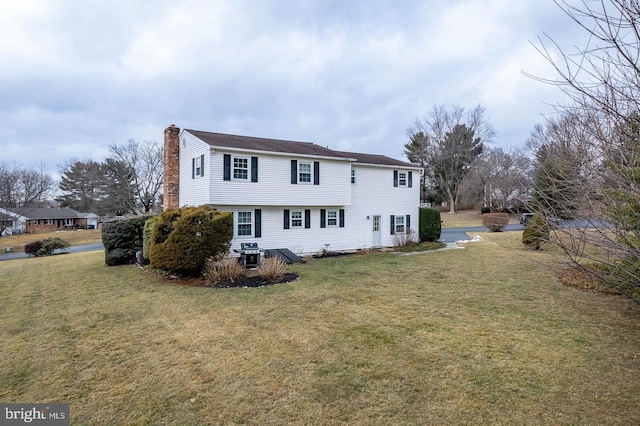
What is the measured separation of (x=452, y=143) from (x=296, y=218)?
3627 cm

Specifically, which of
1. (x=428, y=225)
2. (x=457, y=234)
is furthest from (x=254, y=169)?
(x=457, y=234)

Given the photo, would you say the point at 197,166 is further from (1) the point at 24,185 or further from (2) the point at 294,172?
(1) the point at 24,185

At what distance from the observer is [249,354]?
5.05m

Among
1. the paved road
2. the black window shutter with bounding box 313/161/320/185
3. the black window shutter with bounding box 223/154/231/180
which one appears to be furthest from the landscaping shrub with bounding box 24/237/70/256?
the paved road

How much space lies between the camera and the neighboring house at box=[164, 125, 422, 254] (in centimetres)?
1440

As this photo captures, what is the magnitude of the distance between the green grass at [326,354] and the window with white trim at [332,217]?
8.04 metres

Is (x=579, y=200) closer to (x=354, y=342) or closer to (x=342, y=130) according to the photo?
(x=354, y=342)

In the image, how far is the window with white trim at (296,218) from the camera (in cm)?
1633

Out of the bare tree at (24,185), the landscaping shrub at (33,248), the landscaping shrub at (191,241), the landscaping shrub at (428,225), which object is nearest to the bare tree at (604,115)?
the landscaping shrub at (191,241)

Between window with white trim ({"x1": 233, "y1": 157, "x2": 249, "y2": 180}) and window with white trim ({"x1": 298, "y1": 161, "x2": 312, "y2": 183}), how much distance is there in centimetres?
271

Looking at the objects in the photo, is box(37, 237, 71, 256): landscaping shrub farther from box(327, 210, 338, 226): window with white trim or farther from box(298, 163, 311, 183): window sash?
box(327, 210, 338, 226): window with white trim

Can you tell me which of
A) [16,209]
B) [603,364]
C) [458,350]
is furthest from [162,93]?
[16,209]

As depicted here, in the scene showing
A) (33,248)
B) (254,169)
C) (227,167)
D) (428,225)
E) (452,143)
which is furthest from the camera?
(452,143)

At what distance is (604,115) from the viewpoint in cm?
334
